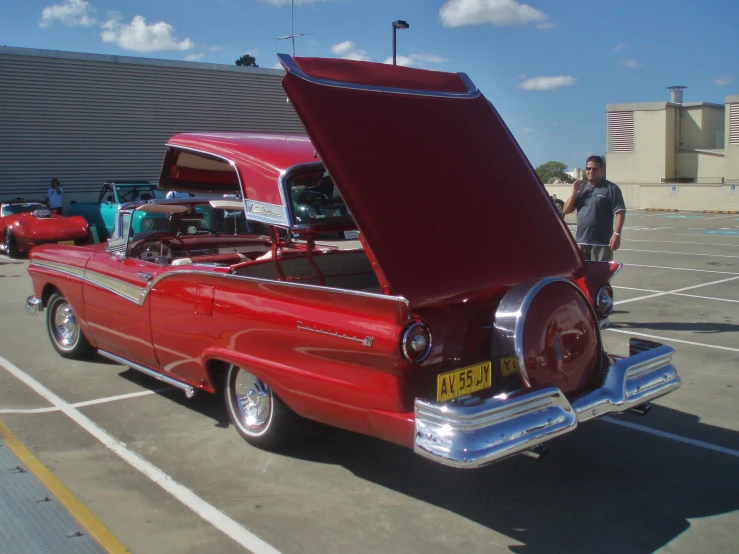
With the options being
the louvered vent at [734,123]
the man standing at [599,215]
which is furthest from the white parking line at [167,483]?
the louvered vent at [734,123]

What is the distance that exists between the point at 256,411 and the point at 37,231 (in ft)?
41.6

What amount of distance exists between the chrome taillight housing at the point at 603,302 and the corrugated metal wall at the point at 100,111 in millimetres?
21825

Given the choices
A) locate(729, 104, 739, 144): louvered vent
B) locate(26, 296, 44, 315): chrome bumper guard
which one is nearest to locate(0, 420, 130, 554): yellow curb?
locate(26, 296, 44, 315): chrome bumper guard

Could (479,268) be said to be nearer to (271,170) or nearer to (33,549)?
(271,170)

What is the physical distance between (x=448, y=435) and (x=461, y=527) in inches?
26.9

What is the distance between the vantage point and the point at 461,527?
12.6 feet

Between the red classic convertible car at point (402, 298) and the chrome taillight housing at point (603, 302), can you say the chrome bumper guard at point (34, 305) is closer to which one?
the red classic convertible car at point (402, 298)

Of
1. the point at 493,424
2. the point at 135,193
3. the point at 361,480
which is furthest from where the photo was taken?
the point at 135,193

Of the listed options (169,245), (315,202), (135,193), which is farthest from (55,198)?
(315,202)

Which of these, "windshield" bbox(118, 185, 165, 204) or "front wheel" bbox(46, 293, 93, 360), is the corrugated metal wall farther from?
"front wheel" bbox(46, 293, 93, 360)

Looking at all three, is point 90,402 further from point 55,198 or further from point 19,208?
point 55,198

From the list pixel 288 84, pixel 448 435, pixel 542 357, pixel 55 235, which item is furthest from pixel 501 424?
pixel 55 235

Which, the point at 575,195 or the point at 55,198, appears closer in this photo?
the point at 575,195

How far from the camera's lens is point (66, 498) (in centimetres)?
414
